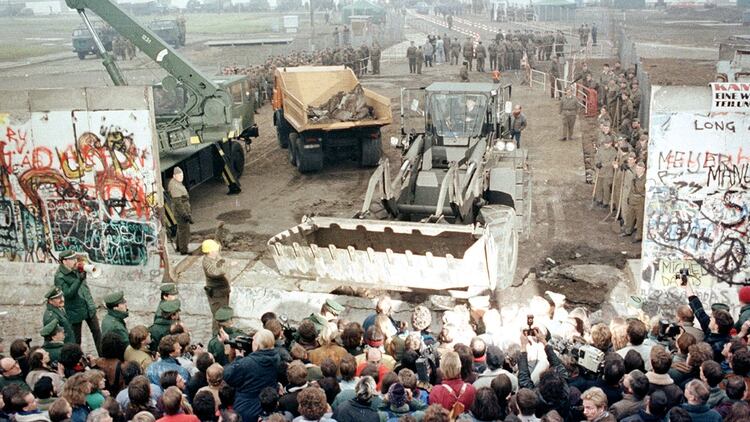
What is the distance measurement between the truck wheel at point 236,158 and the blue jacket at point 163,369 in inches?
443

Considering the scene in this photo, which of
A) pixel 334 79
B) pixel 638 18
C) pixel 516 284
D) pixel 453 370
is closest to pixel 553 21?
pixel 638 18

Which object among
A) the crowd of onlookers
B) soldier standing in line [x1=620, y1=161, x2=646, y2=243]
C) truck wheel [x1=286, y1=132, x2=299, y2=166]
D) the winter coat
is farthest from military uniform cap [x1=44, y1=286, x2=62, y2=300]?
truck wheel [x1=286, y1=132, x2=299, y2=166]

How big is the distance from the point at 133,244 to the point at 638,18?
70653 millimetres

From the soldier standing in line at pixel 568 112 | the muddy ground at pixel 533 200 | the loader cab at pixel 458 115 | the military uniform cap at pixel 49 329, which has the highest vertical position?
the loader cab at pixel 458 115

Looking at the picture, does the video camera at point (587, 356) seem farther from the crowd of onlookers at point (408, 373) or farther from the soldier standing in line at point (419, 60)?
the soldier standing in line at point (419, 60)

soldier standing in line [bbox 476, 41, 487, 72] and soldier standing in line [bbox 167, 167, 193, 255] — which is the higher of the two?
soldier standing in line [bbox 476, 41, 487, 72]

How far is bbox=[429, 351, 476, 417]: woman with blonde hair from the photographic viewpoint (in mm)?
5668

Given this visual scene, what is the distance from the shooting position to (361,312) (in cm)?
1043

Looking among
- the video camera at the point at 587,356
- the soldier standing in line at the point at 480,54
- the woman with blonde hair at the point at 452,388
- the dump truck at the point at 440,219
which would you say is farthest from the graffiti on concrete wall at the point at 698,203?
the soldier standing in line at the point at 480,54

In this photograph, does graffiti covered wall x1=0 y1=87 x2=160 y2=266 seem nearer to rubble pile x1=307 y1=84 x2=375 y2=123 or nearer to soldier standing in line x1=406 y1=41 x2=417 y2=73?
rubble pile x1=307 y1=84 x2=375 y2=123

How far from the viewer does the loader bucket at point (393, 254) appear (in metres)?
9.28

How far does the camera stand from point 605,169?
14.2 meters

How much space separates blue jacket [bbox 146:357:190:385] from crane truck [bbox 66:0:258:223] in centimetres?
843

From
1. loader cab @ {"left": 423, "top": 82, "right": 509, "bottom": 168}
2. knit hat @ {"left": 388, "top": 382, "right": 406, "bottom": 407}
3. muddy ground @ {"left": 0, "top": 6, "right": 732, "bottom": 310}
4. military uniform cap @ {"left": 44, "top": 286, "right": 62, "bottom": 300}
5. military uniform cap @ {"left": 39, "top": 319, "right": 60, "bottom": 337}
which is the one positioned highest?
loader cab @ {"left": 423, "top": 82, "right": 509, "bottom": 168}
